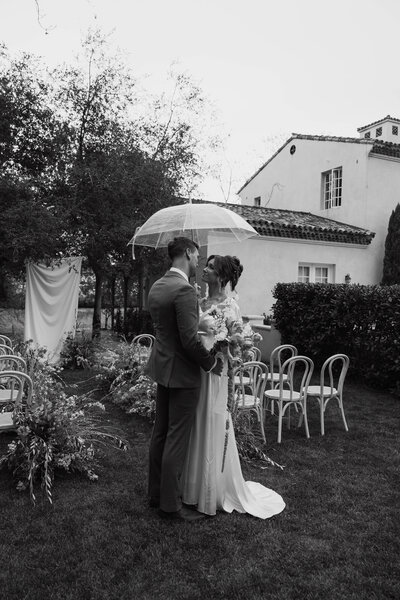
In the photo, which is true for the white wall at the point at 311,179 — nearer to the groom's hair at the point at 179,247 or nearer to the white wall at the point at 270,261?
the white wall at the point at 270,261

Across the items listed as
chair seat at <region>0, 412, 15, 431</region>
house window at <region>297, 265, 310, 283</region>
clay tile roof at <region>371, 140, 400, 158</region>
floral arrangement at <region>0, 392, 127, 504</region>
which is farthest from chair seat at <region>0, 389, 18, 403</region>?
clay tile roof at <region>371, 140, 400, 158</region>

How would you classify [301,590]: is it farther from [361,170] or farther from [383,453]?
[361,170]

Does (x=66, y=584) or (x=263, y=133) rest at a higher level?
(x=263, y=133)

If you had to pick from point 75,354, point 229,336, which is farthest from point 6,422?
point 75,354

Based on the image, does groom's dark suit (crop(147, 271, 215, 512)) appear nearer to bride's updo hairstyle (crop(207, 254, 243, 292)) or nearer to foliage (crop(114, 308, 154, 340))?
bride's updo hairstyle (crop(207, 254, 243, 292))

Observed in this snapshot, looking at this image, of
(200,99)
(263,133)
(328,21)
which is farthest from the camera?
(263,133)

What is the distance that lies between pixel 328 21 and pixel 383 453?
6.47m

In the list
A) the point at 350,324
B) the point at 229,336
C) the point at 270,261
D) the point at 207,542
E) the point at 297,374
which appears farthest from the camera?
the point at 270,261

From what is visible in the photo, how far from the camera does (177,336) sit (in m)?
3.36

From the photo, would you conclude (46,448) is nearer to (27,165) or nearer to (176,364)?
(176,364)

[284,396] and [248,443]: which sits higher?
[284,396]

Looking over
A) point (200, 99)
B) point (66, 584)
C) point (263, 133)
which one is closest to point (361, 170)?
point (200, 99)

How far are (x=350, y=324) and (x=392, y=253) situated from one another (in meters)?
7.84

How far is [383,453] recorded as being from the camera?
17.2 ft
